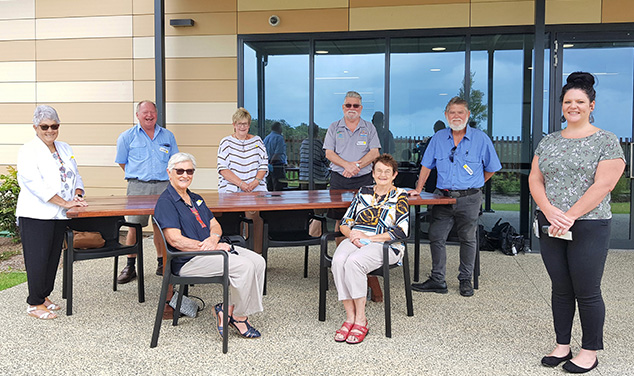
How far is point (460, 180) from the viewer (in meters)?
4.45

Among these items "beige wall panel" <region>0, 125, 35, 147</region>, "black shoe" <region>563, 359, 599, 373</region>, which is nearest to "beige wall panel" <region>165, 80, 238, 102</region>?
"beige wall panel" <region>0, 125, 35, 147</region>

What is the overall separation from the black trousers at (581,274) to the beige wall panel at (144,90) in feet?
17.4

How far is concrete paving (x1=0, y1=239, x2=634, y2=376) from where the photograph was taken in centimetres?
300

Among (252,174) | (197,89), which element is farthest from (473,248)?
(197,89)

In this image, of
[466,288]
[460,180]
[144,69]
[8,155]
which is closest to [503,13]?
[460,180]

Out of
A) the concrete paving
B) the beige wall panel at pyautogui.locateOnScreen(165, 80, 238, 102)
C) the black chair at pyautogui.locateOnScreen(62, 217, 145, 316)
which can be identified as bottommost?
the concrete paving

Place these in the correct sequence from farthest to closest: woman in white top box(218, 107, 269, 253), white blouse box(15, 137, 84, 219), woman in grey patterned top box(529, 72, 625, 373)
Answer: woman in white top box(218, 107, 269, 253) → white blouse box(15, 137, 84, 219) → woman in grey patterned top box(529, 72, 625, 373)

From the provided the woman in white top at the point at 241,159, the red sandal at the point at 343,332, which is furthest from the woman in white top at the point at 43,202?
the red sandal at the point at 343,332

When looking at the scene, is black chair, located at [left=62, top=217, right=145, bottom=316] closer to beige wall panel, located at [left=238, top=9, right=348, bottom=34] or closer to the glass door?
beige wall panel, located at [left=238, top=9, right=348, bottom=34]

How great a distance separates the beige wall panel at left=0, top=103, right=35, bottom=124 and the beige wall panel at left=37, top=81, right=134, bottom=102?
20 centimetres

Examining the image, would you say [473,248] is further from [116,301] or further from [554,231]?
[116,301]

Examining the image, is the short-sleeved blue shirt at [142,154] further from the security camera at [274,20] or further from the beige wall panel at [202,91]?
the security camera at [274,20]

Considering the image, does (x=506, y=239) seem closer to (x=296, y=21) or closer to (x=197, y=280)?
(x=296, y=21)

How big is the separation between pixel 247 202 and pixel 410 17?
11.6 ft
